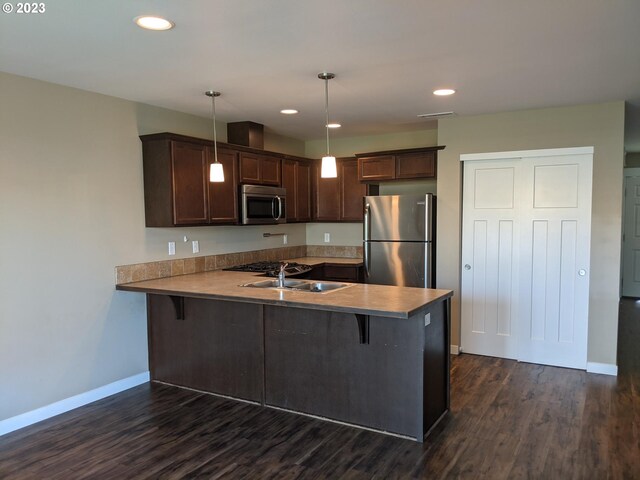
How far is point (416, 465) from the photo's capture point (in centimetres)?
278

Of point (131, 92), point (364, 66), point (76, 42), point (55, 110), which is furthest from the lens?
point (131, 92)

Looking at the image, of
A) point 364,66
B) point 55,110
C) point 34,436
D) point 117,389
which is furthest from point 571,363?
point 55,110

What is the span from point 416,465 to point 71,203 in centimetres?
303

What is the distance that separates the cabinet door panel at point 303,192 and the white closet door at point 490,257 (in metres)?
1.92

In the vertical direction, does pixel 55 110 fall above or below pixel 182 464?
above

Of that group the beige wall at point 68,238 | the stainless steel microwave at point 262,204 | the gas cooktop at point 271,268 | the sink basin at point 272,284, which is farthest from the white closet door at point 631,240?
the beige wall at point 68,238

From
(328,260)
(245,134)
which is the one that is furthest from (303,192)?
(245,134)

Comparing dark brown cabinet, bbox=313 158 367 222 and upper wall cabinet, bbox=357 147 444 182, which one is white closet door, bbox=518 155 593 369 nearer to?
upper wall cabinet, bbox=357 147 444 182

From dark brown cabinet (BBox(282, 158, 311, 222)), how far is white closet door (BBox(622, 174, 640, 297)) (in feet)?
17.6

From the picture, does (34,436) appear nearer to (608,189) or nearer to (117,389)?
(117,389)

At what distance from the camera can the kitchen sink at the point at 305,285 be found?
3.79m

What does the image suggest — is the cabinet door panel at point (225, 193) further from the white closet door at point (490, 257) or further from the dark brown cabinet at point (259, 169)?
the white closet door at point (490, 257)

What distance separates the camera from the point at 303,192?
5.83 meters

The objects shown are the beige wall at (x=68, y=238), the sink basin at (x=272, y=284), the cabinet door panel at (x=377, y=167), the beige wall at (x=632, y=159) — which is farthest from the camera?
the beige wall at (x=632, y=159)
